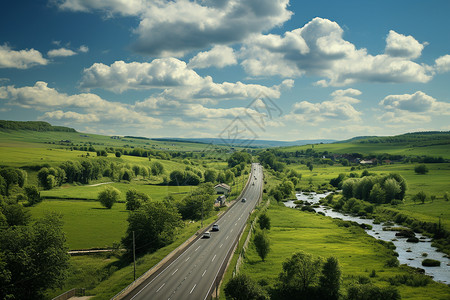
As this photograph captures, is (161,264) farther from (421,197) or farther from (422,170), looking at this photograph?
(422,170)

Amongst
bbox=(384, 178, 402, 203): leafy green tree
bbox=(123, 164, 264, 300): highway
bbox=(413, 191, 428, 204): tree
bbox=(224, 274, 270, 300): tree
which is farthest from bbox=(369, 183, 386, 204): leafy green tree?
bbox=(224, 274, 270, 300): tree

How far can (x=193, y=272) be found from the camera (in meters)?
50.0

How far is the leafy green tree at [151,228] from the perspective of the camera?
228 ft

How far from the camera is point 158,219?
72438mm

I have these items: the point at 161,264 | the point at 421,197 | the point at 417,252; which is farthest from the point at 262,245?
the point at 421,197

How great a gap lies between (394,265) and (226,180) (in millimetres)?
129260

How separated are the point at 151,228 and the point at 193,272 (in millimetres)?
24465

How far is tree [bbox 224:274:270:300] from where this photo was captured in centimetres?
3847

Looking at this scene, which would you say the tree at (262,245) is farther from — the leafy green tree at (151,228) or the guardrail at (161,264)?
the leafy green tree at (151,228)

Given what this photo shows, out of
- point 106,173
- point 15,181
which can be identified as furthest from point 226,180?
point 15,181

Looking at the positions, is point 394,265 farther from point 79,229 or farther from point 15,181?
point 15,181

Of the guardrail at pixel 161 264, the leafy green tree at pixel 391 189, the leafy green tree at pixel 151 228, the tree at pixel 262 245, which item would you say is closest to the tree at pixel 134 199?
the leafy green tree at pixel 151 228

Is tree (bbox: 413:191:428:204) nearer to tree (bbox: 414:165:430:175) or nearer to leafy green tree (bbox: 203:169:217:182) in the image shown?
tree (bbox: 414:165:430:175)

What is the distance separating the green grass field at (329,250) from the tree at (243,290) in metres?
11.6
